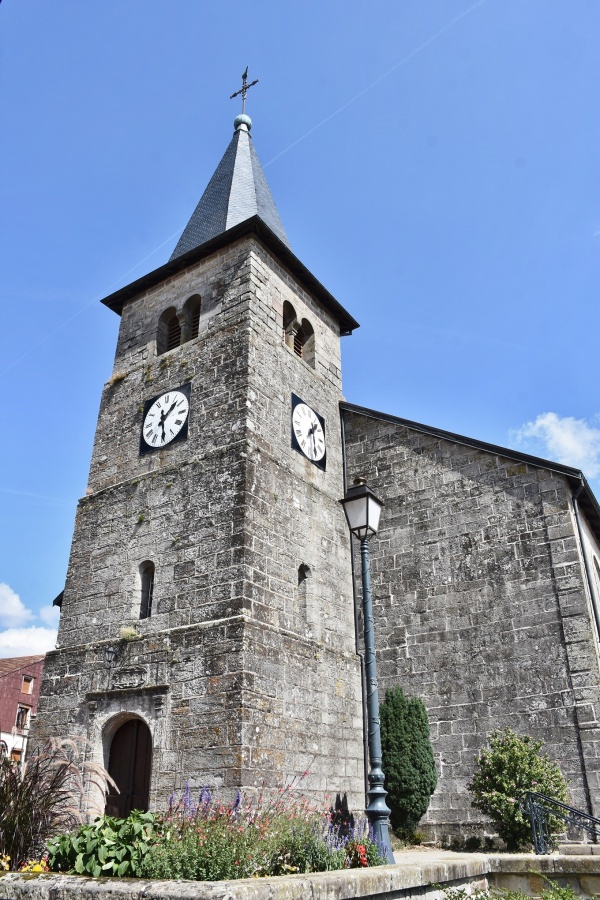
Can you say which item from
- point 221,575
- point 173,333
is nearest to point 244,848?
point 221,575

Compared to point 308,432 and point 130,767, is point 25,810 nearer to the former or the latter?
point 130,767

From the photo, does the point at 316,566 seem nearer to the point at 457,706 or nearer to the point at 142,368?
the point at 457,706

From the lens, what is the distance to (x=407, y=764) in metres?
11.4

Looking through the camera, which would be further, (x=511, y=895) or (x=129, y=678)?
(x=129, y=678)

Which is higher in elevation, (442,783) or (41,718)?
(41,718)

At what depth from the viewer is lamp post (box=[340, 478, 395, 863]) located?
307 inches

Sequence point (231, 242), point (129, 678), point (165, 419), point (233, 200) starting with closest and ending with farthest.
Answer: point (129, 678), point (165, 419), point (231, 242), point (233, 200)

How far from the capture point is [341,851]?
287 inches

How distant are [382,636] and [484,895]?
671 centimetres

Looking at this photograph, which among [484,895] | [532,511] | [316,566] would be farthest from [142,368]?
[484,895]

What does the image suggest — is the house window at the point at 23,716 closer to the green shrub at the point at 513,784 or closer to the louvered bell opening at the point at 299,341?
the louvered bell opening at the point at 299,341

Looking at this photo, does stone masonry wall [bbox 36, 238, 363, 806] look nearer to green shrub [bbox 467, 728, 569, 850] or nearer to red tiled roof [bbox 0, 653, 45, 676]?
green shrub [bbox 467, 728, 569, 850]

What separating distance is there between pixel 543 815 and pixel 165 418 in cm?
885

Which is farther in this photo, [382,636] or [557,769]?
[382,636]
